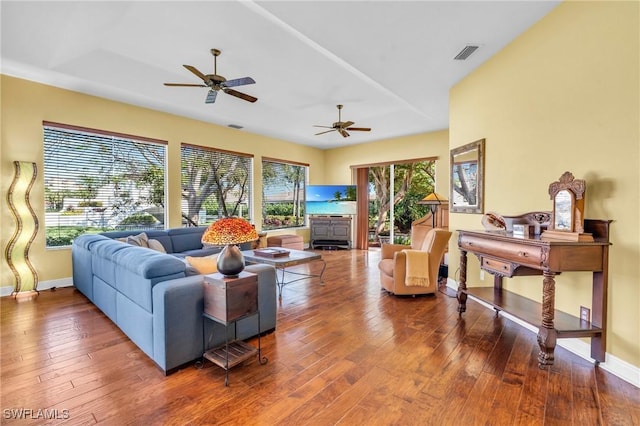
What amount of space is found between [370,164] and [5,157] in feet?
22.3

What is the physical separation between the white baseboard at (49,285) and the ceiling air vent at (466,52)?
6.14 metres

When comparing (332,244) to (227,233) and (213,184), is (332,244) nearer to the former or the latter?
(213,184)

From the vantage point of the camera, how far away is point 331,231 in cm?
795

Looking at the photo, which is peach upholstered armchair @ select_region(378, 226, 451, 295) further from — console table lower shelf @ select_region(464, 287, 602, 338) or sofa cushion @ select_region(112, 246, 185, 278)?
sofa cushion @ select_region(112, 246, 185, 278)

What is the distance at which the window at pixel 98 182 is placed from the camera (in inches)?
166

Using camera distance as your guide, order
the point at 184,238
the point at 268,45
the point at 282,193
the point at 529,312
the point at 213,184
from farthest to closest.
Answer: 1. the point at 282,193
2. the point at 213,184
3. the point at 184,238
4. the point at 268,45
5. the point at 529,312

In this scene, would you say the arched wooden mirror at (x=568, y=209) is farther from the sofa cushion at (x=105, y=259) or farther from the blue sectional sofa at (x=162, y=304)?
the sofa cushion at (x=105, y=259)

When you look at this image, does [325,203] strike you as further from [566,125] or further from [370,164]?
[566,125]

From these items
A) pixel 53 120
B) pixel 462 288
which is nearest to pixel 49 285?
pixel 53 120

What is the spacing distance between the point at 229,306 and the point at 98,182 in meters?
4.09

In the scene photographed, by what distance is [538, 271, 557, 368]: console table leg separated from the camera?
6.80 feet

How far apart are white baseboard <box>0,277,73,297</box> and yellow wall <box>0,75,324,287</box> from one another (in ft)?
0.19

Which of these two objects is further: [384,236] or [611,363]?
[384,236]

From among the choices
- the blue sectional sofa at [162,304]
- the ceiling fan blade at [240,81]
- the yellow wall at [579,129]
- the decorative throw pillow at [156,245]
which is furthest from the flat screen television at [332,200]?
the blue sectional sofa at [162,304]
